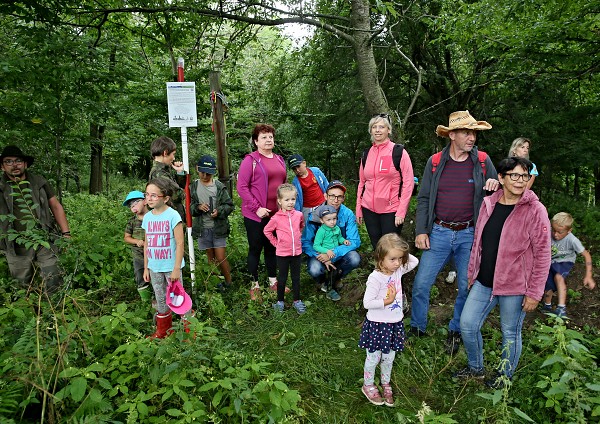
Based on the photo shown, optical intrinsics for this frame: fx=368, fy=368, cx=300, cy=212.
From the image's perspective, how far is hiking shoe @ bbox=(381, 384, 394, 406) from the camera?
303cm

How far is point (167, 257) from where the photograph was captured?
364 cm

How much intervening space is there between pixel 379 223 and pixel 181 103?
273 centimetres

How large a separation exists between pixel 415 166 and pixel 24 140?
842 centimetres

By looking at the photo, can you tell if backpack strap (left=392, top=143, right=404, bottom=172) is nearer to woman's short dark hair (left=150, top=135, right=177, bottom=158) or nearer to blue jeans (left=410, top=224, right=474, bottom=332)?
blue jeans (left=410, top=224, right=474, bottom=332)

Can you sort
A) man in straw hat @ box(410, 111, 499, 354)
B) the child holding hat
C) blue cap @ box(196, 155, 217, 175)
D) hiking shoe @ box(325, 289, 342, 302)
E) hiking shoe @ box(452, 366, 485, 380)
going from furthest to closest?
hiking shoe @ box(325, 289, 342, 302) < blue cap @ box(196, 155, 217, 175) < the child holding hat < man in straw hat @ box(410, 111, 499, 354) < hiking shoe @ box(452, 366, 485, 380)

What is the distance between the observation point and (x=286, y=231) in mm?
4305

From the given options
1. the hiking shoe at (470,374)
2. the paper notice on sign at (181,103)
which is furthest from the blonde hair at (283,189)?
the hiking shoe at (470,374)

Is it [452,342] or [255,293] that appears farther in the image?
[255,293]

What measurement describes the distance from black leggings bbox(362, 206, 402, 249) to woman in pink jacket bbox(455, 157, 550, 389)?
3.42 feet

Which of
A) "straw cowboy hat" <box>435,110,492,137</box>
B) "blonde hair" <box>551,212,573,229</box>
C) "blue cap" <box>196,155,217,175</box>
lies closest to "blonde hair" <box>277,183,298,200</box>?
"blue cap" <box>196,155,217,175</box>

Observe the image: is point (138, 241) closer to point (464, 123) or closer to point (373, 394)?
point (373, 394)

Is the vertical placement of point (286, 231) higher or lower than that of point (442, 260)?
higher

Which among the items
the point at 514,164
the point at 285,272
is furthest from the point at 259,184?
the point at 514,164

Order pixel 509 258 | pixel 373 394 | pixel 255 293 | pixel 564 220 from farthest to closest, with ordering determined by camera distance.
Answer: pixel 564 220, pixel 255 293, pixel 373 394, pixel 509 258
